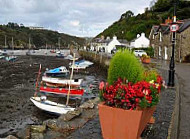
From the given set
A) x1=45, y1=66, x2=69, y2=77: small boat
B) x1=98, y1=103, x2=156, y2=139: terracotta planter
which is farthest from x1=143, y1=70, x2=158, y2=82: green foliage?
x1=45, y1=66, x2=69, y2=77: small boat

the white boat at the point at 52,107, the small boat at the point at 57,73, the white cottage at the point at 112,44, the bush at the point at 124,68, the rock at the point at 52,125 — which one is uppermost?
the white cottage at the point at 112,44

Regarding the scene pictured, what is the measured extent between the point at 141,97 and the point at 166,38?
35253 mm

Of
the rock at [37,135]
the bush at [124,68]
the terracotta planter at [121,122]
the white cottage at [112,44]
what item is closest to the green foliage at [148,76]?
the bush at [124,68]

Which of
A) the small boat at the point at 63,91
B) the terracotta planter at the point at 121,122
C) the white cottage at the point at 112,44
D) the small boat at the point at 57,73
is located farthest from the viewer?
the white cottage at the point at 112,44

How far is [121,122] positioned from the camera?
4.05 meters

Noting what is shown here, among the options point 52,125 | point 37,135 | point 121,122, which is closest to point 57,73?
point 52,125

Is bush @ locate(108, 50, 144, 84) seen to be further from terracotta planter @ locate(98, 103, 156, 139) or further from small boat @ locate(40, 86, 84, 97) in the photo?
small boat @ locate(40, 86, 84, 97)

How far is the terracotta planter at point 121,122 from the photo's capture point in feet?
13.0

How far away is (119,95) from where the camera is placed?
403cm

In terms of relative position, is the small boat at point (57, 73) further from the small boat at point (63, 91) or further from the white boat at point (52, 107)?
the white boat at point (52, 107)

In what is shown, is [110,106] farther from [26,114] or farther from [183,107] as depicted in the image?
[26,114]

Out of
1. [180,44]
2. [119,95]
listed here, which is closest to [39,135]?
[119,95]

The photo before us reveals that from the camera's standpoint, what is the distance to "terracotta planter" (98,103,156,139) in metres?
3.95

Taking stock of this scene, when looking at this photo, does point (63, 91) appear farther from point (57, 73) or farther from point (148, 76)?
point (57, 73)
